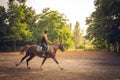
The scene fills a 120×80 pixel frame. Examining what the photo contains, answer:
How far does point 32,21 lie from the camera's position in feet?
156

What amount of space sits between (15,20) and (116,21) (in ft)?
71.5

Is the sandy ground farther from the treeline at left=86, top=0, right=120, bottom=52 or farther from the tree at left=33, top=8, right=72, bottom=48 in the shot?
the tree at left=33, top=8, right=72, bottom=48

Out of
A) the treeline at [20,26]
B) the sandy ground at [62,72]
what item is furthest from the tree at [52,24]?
the sandy ground at [62,72]

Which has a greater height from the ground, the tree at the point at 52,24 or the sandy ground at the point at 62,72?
the tree at the point at 52,24

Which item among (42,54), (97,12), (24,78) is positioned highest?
(97,12)

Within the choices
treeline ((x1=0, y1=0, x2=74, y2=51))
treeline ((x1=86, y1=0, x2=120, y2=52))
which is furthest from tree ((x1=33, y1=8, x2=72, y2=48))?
treeline ((x1=86, y1=0, x2=120, y2=52))

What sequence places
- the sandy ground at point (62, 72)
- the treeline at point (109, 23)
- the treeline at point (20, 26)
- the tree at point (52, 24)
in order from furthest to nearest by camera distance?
the tree at point (52, 24) < the treeline at point (20, 26) < the treeline at point (109, 23) < the sandy ground at point (62, 72)

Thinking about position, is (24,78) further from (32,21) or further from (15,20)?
(32,21)

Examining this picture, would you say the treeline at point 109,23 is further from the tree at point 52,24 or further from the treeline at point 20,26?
the tree at point 52,24

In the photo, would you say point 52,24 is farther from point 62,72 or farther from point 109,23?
point 62,72

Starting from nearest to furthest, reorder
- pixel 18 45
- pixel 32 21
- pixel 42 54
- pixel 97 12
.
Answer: pixel 42 54 → pixel 97 12 → pixel 18 45 → pixel 32 21

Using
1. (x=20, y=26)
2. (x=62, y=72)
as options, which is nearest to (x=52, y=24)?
(x=20, y=26)

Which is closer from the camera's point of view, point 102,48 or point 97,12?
point 97,12

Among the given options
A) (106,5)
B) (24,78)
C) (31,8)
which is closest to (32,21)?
(31,8)
